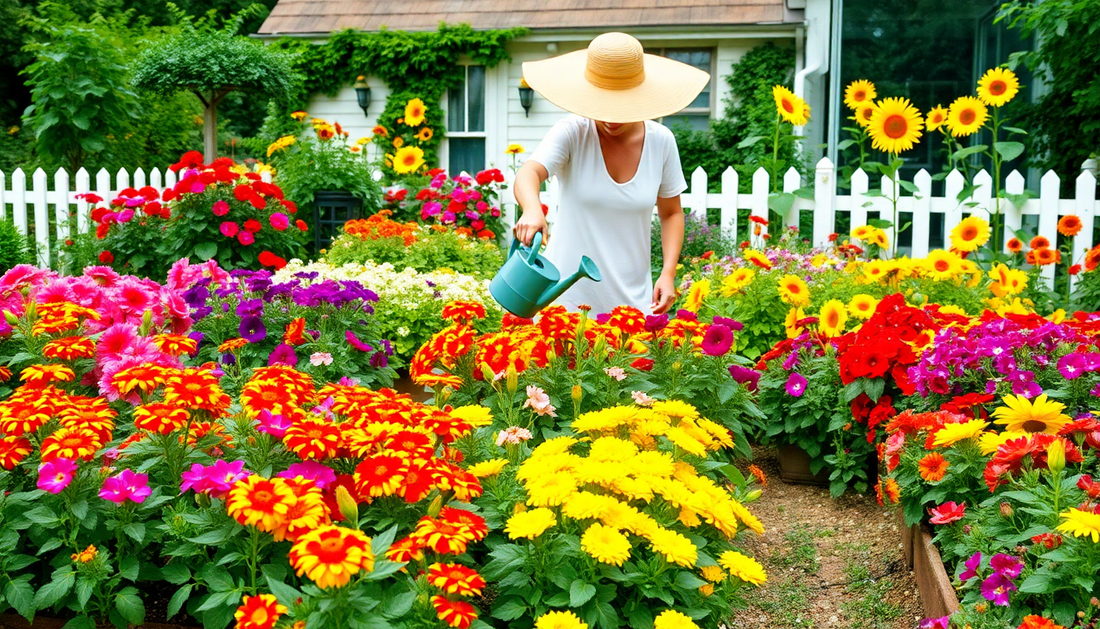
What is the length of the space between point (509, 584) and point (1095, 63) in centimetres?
635

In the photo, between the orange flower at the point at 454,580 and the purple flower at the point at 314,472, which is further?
the purple flower at the point at 314,472

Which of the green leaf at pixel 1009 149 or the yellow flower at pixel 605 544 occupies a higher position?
the green leaf at pixel 1009 149

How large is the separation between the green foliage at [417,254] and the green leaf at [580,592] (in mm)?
4164

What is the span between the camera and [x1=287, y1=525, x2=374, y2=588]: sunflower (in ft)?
4.17

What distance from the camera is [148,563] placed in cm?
176

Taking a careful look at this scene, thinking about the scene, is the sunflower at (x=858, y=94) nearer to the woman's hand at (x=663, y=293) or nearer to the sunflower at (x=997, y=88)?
the sunflower at (x=997, y=88)

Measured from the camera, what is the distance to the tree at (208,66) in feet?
27.3

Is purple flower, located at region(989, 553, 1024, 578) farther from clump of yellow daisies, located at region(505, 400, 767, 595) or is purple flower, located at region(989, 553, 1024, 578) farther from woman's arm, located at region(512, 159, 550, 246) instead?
woman's arm, located at region(512, 159, 550, 246)

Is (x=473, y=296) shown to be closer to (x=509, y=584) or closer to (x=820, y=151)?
(x=509, y=584)

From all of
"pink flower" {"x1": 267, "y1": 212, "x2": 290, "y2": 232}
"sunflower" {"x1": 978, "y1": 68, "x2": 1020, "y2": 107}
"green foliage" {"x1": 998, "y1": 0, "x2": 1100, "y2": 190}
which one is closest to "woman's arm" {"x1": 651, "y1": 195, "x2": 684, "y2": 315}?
"pink flower" {"x1": 267, "y1": 212, "x2": 290, "y2": 232}

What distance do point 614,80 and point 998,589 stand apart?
1896mm

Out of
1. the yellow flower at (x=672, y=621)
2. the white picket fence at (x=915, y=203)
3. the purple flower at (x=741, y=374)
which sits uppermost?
the white picket fence at (x=915, y=203)

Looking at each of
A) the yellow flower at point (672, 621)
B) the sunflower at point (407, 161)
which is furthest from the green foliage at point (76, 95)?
the yellow flower at point (672, 621)

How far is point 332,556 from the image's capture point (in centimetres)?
129
